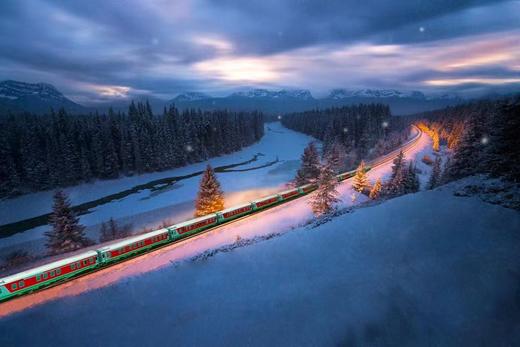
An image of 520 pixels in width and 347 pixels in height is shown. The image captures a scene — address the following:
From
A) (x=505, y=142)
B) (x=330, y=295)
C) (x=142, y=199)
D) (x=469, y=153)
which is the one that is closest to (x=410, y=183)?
(x=469, y=153)

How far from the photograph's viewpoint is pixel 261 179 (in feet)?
229

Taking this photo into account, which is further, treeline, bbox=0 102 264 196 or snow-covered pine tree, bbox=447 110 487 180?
treeline, bbox=0 102 264 196

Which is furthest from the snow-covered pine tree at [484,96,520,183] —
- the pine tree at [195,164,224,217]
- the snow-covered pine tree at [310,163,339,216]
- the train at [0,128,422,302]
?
the pine tree at [195,164,224,217]

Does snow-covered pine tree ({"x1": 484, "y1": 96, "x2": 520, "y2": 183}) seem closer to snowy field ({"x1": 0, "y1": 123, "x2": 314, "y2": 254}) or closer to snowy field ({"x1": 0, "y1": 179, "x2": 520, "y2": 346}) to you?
snowy field ({"x1": 0, "y1": 179, "x2": 520, "y2": 346})

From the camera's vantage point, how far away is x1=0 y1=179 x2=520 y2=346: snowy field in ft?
37.8

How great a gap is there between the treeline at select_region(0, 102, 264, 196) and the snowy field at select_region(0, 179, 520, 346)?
56.0 metres

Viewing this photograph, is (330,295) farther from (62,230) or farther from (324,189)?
(62,230)

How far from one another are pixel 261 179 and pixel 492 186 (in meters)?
50.5

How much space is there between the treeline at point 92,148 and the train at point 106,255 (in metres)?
49.1

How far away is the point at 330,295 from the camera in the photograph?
13.7m

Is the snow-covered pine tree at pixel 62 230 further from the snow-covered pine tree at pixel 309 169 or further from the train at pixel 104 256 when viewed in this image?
the snow-covered pine tree at pixel 309 169

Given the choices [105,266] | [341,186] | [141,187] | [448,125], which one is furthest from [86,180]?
[448,125]

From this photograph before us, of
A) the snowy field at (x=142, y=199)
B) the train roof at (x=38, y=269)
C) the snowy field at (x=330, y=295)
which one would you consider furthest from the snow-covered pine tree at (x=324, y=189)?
the train roof at (x=38, y=269)

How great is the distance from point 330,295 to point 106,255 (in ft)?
71.5
